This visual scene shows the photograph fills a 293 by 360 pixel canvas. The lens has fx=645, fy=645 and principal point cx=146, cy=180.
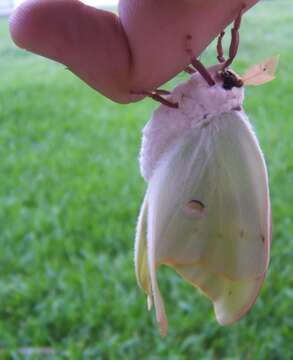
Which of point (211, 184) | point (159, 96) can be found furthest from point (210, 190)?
point (159, 96)

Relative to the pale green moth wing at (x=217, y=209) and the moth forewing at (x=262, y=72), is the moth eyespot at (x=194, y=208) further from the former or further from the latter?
the moth forewing at (x=262, y=72)

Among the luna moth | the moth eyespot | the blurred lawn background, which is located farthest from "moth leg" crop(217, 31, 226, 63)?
the blurred lawn background

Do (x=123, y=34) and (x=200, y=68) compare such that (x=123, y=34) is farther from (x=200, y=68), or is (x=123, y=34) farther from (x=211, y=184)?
(x=211, y=184)

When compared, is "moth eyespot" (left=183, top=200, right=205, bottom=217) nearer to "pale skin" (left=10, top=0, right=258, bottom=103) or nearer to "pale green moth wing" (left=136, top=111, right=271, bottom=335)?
"pale green moth wing" (left=136, top=111, right=271, bottom=335)

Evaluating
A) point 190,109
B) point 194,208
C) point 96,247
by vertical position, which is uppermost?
point 190,109

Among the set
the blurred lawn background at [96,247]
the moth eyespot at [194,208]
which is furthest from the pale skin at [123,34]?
the blurred lawn background at [96,247]

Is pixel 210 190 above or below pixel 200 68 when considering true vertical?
below

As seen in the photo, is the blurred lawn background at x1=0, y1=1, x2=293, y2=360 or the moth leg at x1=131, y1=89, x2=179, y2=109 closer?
the moth leg at x1=131, y1=89, x2=179, y2=109

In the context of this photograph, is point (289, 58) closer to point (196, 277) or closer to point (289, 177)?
point (289, 177)
